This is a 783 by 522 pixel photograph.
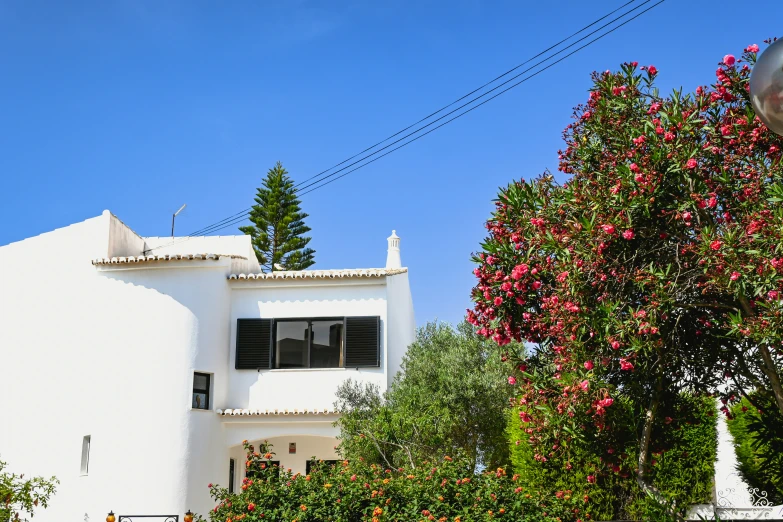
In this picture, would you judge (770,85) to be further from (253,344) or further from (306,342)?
(253,344)

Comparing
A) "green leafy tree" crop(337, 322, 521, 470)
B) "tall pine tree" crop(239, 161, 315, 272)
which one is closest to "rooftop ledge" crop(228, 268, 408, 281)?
"green leafy tree" crop(337, 322, 521, 470)

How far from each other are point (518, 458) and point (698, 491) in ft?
9.63

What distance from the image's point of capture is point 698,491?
12914 mm

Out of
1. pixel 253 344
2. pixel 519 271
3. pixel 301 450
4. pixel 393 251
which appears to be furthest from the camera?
pixel 393 251

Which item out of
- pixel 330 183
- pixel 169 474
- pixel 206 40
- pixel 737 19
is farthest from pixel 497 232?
pixel 330 183

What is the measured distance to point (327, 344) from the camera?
18438 mm

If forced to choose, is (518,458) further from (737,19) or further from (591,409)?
(737,19)

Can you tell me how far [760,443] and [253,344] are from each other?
11.7m

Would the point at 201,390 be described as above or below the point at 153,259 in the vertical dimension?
below

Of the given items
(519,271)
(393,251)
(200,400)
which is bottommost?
(200,400)

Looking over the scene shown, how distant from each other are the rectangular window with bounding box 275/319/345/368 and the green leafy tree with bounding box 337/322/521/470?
3.27ft

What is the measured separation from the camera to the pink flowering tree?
7.16 m

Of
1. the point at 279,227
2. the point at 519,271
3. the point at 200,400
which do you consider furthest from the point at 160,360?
the point at 279,227

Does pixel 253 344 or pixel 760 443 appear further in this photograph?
pixel 253 344
